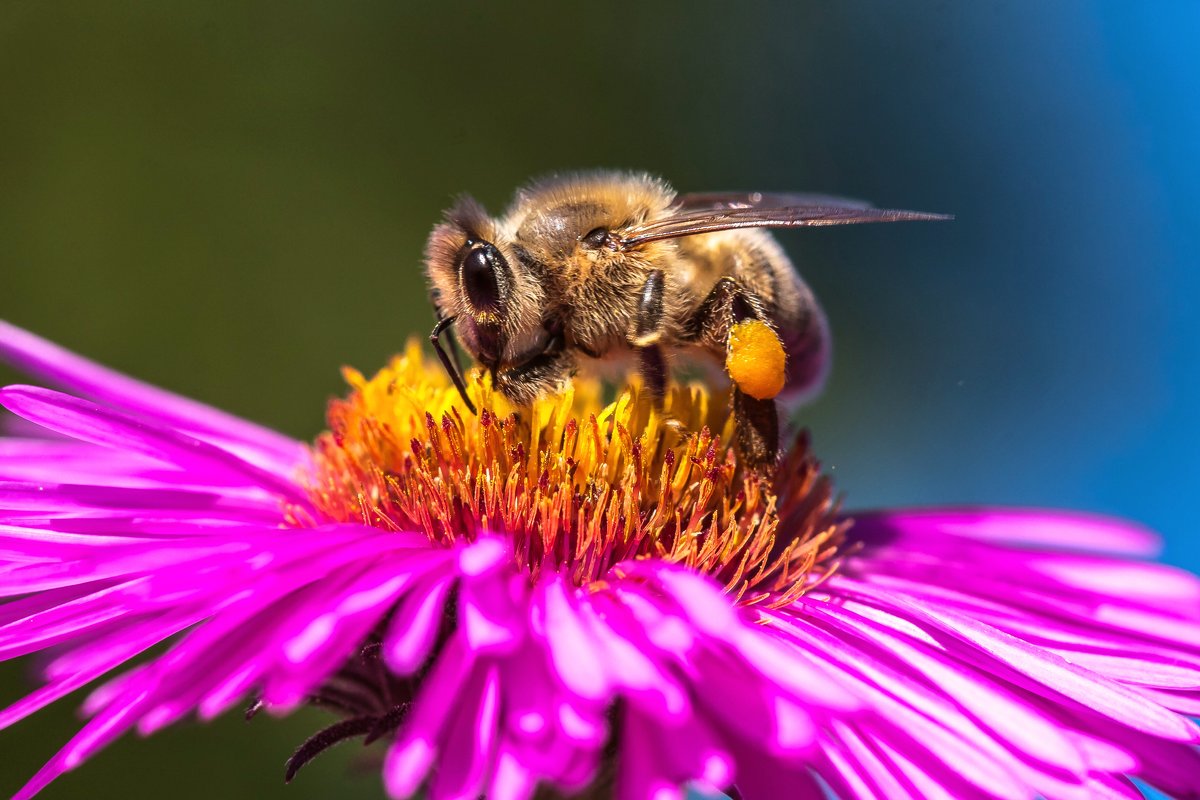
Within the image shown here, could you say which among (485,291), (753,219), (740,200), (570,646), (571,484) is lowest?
(570,646)

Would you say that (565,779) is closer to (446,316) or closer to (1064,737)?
(1064,737)

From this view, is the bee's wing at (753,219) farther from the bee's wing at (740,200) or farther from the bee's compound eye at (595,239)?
the bee's wing at (740,200)

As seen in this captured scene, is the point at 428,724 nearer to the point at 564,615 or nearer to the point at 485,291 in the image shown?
the point at 564,615

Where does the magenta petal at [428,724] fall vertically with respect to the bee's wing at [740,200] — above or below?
below

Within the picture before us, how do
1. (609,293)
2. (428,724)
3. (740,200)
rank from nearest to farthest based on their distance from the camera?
(428,724) < (609,293) < (740,200)

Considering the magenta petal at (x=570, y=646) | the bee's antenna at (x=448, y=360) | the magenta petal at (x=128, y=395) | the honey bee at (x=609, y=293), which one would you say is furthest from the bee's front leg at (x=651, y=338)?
the magenta petal at (x=128, y=395)

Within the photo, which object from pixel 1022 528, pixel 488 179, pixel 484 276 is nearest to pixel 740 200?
pixel 484 276

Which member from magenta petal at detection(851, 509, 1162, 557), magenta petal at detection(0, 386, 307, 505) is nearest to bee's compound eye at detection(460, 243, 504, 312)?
magenta petal at detection(0, 386, 307, 505)
